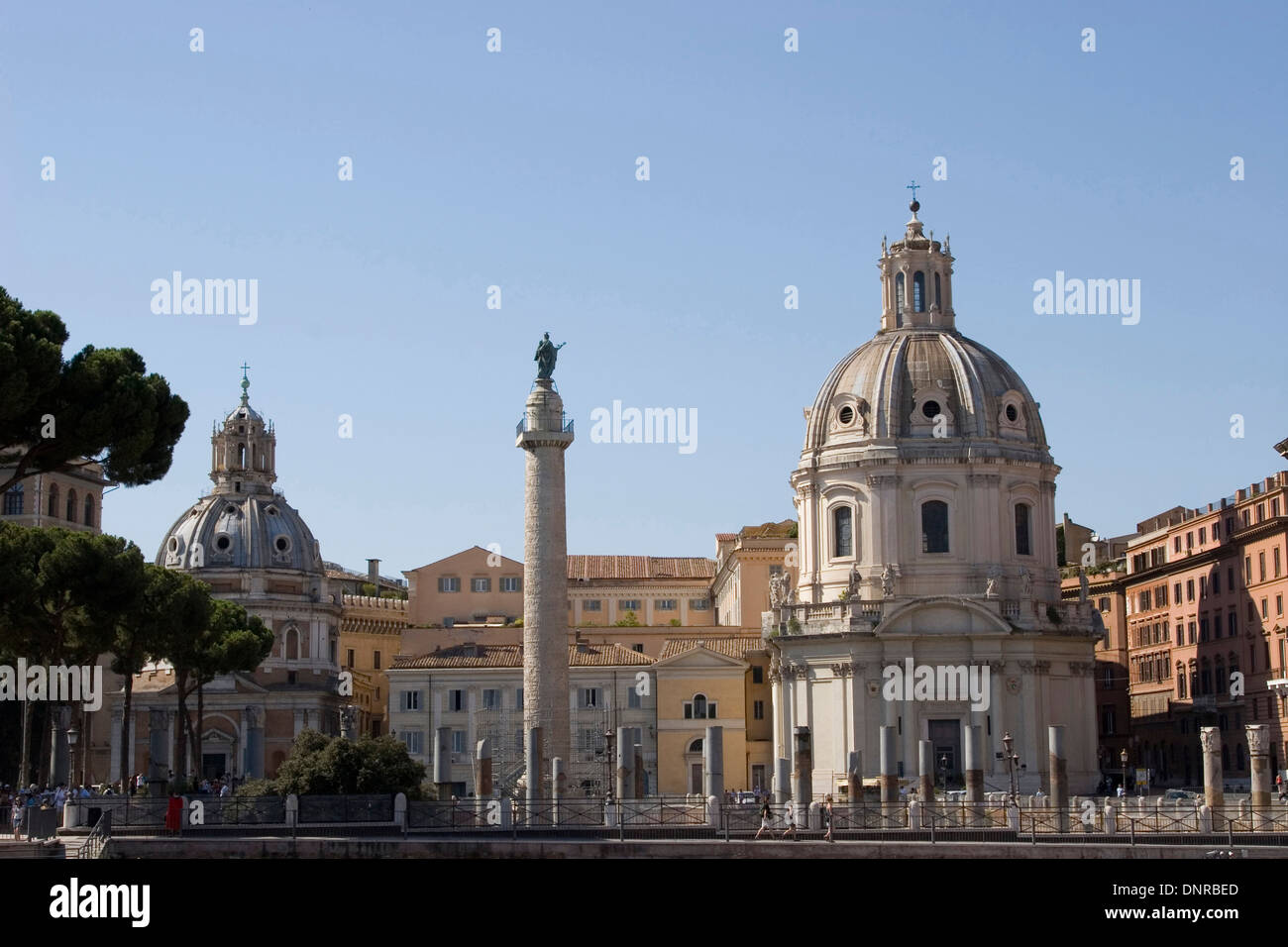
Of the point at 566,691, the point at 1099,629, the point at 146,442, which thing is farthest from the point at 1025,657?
the point at 146,442

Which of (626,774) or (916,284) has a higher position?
(916,284)

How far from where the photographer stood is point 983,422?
84.3 m

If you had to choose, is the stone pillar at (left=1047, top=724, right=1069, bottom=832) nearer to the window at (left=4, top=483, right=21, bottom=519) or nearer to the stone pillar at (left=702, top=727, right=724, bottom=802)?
the stone pillar at (left=702, top=727, right=724, bottom=802)

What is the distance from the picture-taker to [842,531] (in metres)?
85.8

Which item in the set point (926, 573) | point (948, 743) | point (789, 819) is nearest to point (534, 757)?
point (789, 819)

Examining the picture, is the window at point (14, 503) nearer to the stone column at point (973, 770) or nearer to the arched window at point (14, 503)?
the arched window at point (14, 503)

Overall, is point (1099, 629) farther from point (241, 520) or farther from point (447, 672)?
point (241, 520)

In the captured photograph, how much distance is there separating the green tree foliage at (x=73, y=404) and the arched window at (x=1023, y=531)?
4428 centimetres

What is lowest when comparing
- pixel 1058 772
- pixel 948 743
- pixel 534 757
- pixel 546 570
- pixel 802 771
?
pixel 1058 772

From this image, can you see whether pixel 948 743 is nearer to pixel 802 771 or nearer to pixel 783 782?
pixel 783 782

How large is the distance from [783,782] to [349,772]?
1270 centimetres

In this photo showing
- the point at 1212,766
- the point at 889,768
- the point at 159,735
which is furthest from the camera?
the point at 159,735

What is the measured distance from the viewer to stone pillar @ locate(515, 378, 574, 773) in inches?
2916

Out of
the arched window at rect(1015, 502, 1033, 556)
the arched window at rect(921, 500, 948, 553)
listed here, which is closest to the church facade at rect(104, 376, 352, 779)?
the arched window at rect(921, 500, 948, 553)
